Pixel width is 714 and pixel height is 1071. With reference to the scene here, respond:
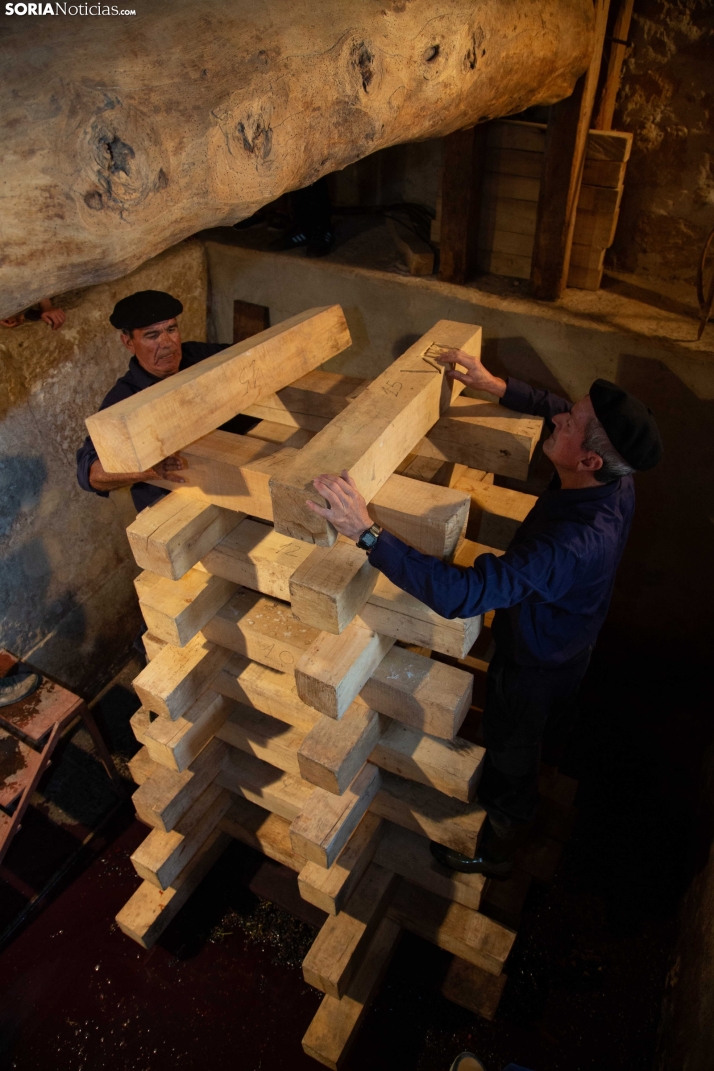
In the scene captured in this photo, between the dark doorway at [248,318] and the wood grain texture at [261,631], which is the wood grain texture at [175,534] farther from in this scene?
the dark doorway at [248,318]

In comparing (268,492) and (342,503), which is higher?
(342,503)

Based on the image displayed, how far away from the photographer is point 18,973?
3.64m

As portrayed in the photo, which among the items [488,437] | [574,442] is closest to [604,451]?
[574,442]

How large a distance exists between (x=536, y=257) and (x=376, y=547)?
2801 millimetres

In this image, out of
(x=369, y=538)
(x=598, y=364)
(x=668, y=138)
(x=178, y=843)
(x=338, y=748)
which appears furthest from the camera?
(x=668, y=138)

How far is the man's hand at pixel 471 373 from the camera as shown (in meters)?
2.72

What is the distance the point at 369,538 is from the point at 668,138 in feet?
12.2

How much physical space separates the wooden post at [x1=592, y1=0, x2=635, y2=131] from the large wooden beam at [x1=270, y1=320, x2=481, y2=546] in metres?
2.50

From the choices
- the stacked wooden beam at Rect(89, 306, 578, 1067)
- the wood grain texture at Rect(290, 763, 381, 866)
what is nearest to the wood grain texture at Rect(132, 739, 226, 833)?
the stacked wooden beam at Rect(89, 306, 578, 1067)

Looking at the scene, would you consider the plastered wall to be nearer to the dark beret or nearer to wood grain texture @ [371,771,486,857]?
the dark beret

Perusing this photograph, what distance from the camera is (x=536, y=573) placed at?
2369 mm

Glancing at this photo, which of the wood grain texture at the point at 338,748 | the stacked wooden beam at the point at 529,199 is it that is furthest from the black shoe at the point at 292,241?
the wood grain texture at the point at 338,748

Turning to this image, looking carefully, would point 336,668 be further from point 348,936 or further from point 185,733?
point 348,936

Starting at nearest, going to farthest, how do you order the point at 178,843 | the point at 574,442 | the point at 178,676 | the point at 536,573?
the point at 536,573 < the point at 574,442 < the point at 178,676 < the point at 178,843
